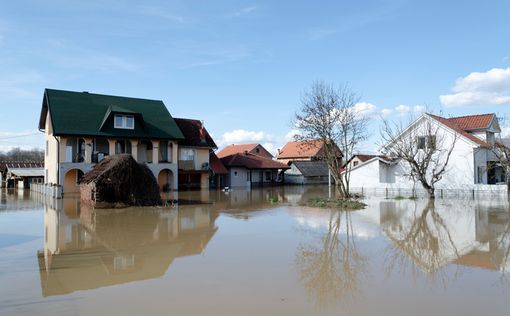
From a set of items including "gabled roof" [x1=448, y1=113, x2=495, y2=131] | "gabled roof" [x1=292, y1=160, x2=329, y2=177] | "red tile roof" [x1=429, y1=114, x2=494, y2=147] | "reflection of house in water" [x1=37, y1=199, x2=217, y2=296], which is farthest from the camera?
"gabled roof" [x1=292, y1=160, x2=329, y2=177]

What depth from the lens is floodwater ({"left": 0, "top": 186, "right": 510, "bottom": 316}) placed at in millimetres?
6621

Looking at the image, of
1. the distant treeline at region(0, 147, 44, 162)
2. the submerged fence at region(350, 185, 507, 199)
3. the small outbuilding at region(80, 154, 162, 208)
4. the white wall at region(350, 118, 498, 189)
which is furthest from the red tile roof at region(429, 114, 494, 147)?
the distant treeline at region(0, 147, 44, 162)

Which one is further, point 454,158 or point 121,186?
point 454,158

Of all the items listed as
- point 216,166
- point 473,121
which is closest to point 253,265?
point 473,121

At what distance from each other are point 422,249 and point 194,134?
92.6ft

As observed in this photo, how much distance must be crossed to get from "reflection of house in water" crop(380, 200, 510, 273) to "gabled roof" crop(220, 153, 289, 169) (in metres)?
21.9

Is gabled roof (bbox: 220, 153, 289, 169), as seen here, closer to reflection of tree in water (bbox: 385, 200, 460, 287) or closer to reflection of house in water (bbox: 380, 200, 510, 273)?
reflection of house in water (bbox: 380, 200, 510, 273)

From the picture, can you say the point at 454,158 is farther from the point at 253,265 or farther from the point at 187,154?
the point at 253,265

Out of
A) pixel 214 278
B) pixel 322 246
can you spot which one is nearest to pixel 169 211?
pixel 322 246

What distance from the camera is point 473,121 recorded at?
31750 mm

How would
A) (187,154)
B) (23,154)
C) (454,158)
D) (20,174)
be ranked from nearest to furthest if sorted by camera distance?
(454,158), (187,154), (20,174), (23,154)

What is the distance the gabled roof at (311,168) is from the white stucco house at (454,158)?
1453cm

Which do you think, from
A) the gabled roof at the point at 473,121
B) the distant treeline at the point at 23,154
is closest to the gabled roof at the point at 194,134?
the gabled roof at the point at 473,121

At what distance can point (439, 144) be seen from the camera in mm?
29359
